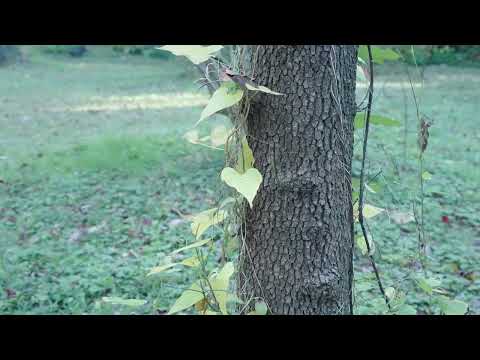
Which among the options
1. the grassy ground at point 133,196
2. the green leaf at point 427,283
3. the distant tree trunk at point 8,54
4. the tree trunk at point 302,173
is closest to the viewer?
the tree trunk at point 302,173

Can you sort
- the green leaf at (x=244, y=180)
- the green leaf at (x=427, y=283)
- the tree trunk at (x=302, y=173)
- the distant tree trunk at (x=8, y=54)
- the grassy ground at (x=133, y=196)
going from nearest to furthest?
the green leaf at (x=244, y=180), the tree trunk at (x=302, y=173), the green leaf at (x=427, y=283), the grassy ground at (x=133, y=196), the distant tree trunk at (x=8, y=54)

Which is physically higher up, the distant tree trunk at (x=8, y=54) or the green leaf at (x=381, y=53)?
the green leaf at (x=381, y=53)

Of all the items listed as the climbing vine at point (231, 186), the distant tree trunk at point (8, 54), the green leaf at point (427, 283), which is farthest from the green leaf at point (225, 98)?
the distant tree trunk at point (8, 54)

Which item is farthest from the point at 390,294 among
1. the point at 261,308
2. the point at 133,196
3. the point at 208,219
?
the point at 133,196

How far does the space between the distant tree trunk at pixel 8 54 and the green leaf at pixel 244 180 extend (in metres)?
13.6

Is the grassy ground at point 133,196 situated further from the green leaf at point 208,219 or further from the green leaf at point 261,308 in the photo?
the green leaf at point 261,308

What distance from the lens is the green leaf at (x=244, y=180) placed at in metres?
1.18

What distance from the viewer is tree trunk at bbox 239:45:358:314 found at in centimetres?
131

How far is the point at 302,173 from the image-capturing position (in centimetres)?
132

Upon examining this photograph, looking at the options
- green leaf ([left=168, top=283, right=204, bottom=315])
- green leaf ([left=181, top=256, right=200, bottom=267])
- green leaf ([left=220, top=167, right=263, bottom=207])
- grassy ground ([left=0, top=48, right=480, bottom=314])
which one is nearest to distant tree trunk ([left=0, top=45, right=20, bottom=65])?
grassy ground ([left=0, top=48, right=480, bottom=314])

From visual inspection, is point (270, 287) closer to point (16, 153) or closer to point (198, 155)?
point (198, 155)

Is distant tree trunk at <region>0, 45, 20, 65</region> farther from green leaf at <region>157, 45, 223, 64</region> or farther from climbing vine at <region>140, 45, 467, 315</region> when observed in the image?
green leaf at <region>157, 45, 223, 64</region>

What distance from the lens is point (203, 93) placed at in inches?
443

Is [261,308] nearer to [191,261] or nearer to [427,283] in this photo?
[191,261]
